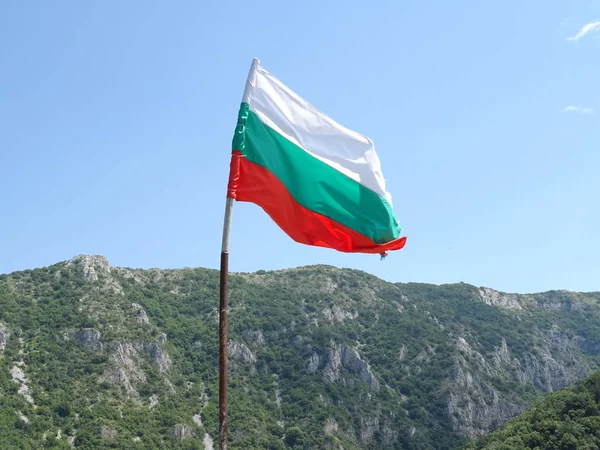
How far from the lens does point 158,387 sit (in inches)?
5837

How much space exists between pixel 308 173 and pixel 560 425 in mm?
95920

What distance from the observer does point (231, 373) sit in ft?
551

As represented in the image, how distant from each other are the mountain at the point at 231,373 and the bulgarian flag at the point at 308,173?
11025 centimetres

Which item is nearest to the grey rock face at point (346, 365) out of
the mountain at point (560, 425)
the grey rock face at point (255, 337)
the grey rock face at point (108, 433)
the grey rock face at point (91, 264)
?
the grey rock face at point (255, 337)

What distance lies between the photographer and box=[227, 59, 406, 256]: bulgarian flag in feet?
48.6

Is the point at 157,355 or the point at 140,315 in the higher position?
the point at 140,315

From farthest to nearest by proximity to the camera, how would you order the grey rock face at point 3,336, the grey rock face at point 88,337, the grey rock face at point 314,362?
the grey rock face at point 314,362
the grey rock face at point 88,337
the grey rock face at point 3,336

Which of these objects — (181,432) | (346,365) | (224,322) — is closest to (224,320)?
A: (224,322)

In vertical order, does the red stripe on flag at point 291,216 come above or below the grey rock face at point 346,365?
below

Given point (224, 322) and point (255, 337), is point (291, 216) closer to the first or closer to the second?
point (224, 322)

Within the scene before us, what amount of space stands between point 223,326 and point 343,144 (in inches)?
201

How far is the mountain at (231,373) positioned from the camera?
133750 mm

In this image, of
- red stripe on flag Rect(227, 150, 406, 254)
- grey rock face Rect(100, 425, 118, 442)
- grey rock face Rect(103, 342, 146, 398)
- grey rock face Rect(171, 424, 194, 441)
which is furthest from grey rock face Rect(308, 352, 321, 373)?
red stripe on flag Rect(227, 150, 406, 254)

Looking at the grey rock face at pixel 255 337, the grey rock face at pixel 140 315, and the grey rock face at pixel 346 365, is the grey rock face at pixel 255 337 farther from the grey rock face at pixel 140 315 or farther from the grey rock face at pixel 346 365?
the grey rock face at pixel 140 315
